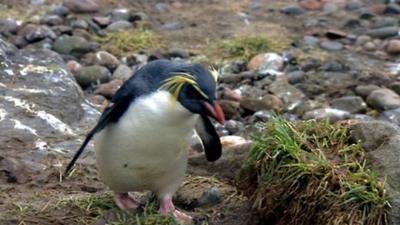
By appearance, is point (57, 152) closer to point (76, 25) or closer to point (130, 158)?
point (130, 158)

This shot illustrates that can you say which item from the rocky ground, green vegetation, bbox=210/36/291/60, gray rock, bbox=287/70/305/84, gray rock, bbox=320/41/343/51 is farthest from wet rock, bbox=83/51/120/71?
gray rock, bbox=320/41/343/51

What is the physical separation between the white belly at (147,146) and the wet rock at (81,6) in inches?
206

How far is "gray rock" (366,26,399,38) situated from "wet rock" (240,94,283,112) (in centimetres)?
204

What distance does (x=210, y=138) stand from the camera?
4.22 meters

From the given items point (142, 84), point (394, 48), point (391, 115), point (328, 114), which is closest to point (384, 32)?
point (394, 48)

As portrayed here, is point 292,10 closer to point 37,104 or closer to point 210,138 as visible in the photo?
point 37,104

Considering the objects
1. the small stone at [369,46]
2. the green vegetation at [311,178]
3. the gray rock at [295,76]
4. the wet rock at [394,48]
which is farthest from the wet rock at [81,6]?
the green vegetation at [311,178]

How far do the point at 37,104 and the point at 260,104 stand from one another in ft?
6.16

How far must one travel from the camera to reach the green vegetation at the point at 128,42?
330 inches

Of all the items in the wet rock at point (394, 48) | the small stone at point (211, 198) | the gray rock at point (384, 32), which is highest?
the small stone at point (211, 198)

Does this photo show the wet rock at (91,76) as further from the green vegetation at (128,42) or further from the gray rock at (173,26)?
the gray rock at (173,26)

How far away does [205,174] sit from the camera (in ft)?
16.0

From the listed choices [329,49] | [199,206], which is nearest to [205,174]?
[199,206]

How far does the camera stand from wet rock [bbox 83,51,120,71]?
7957mm
